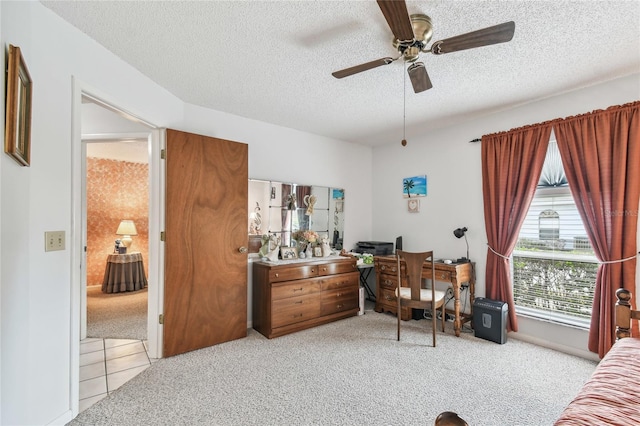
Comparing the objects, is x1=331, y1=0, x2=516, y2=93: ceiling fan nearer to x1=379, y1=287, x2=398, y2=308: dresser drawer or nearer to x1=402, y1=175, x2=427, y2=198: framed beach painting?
x1=402, y1=175, x2=427, y2=198: framed beach painting

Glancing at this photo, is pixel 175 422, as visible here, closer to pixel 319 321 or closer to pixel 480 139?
pixel 319 321

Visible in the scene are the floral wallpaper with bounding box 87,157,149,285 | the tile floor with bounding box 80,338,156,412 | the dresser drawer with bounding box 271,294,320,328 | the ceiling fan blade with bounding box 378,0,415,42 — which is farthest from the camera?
the floral wallpaper with bounding box 87,157,149,285

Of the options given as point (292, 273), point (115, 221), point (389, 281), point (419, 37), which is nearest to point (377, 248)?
point (389, 281)

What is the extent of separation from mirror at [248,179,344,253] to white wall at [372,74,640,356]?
83cm

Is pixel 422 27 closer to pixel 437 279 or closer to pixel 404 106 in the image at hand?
pixel 404 106

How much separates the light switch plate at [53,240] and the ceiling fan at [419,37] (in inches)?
80.7

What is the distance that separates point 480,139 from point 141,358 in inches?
168

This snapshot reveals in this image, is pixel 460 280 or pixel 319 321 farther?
pixel 319 321

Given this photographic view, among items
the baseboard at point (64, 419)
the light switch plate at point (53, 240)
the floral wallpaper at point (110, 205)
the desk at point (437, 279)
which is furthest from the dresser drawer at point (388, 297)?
the floral wallpaper at point (110, 205)

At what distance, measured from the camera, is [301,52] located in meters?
2.16

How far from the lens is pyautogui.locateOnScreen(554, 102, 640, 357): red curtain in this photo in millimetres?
2414

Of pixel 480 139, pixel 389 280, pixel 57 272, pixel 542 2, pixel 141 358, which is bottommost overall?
pixel 141 358

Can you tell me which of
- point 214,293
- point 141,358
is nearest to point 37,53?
point 214,293

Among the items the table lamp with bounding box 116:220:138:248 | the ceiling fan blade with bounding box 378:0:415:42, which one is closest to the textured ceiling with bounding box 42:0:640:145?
the ceiling fan blade with bounding box 378:0:415:42
